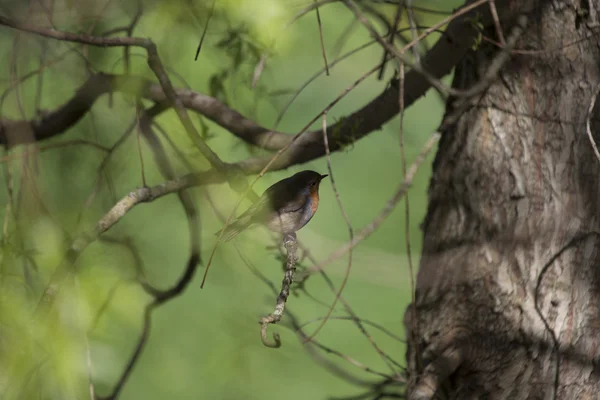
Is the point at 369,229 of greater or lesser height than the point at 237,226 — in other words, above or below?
below

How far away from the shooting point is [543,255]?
2.33 m

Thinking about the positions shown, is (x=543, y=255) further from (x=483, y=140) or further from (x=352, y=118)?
(x=352, y=118)

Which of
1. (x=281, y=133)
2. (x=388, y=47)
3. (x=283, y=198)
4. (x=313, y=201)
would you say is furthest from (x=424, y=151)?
(x=281, y=133)

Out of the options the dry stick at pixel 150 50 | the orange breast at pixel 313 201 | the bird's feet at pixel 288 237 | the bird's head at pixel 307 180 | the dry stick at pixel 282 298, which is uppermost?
the dry stick at pixel 150 50

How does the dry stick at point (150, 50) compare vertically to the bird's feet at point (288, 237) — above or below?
above

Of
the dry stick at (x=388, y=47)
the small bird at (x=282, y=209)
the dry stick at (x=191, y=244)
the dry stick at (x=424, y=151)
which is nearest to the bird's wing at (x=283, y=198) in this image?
the small bird at (x=282, y=209)

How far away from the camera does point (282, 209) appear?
2.13m

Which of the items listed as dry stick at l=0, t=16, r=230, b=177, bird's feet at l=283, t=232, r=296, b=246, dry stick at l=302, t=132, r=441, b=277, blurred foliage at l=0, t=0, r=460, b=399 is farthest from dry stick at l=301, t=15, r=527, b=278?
dry stick at l=0, t=16, r=230, b=177

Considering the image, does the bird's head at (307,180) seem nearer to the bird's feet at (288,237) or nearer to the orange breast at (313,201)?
the orange breast at (313,201)

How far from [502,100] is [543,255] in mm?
522

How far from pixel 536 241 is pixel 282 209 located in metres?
0.84

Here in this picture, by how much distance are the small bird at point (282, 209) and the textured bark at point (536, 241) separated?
23.7 inches

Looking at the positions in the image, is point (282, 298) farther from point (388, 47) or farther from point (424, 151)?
point (388, 47)

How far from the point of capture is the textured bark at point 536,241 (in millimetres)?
2311
